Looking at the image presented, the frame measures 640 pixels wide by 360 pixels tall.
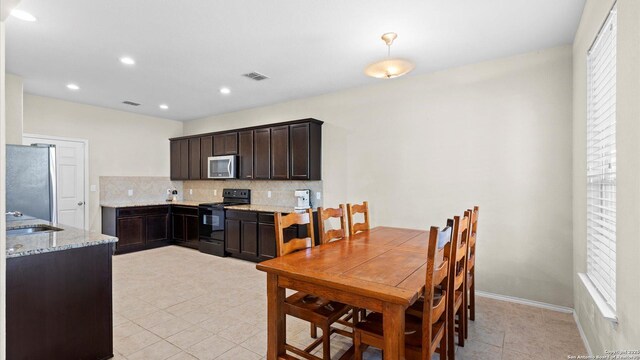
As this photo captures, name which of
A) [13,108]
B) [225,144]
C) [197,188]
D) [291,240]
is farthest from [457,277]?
[197,188]

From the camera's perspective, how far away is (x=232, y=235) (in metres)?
5.14

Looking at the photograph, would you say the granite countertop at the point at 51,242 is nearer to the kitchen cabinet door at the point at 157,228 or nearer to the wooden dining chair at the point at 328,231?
the wooden dining chair at the point at 328,231

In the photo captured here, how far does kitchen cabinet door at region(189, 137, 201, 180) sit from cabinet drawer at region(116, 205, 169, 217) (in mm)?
790

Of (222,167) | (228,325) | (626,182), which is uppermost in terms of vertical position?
(222,167)

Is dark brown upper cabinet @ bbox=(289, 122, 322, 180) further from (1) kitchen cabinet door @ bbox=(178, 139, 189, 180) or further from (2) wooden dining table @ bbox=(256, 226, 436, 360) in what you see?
(1) kitchen cabinet door @ bbox=(178, 139, 189, 180)

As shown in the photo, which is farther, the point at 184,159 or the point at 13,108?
the point at 184,159

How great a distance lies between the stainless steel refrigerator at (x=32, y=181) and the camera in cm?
320

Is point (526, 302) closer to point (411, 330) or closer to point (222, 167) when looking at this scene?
point (411, 330)

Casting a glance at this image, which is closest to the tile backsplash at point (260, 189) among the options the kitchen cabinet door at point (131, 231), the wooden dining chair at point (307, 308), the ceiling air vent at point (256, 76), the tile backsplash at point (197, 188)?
the tile backsplash at point (197, 188)

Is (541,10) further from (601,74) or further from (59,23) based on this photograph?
(59,23)

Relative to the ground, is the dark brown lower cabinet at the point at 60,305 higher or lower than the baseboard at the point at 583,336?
higher

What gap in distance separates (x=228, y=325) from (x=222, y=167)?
341cm

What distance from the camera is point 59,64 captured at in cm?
354

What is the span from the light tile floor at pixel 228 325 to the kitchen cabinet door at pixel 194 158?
2.53 meters
